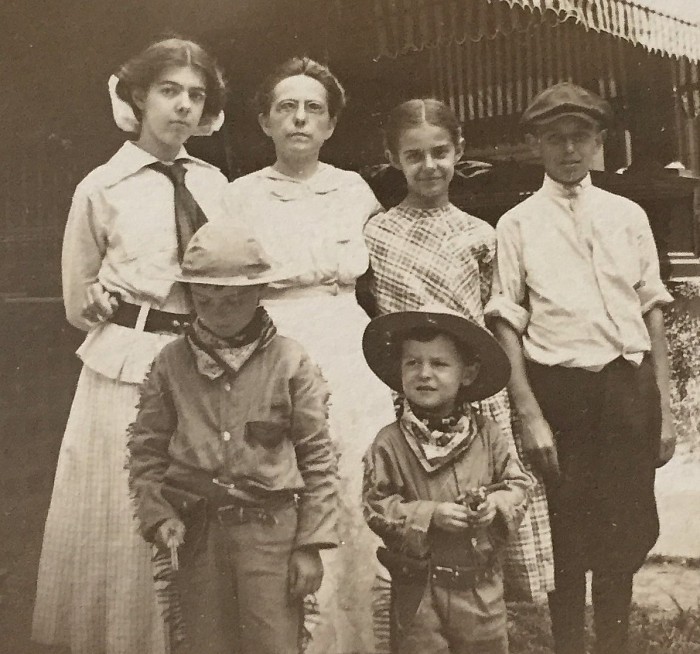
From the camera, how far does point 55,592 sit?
1759 millimetres

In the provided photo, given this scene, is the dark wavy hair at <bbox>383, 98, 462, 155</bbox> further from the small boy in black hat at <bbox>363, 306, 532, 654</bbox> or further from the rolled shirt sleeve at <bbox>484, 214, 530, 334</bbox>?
the small boy in black hat at <bbox>363, 306, 532, 654</bbox>

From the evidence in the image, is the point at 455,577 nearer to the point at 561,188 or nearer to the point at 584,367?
the point at 584,367

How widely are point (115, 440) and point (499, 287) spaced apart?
925 mm

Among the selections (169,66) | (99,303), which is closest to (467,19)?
(169,66)

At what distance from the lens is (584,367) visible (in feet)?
5.86

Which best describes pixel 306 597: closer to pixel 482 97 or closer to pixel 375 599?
pixel 375 599

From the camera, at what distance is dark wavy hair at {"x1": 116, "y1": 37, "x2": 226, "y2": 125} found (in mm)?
1809

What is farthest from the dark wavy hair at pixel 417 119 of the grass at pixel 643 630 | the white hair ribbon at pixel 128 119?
the grass at pixel 643 630

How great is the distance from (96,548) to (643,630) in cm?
128

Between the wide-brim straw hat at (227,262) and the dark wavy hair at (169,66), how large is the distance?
0.32m

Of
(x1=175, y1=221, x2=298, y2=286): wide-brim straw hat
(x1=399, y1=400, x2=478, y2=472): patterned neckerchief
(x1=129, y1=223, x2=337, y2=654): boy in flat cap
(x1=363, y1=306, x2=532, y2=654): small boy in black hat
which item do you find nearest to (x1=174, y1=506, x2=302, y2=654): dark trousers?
(x1=129, y1=223, x2=337, y2=654): boy in flat cap

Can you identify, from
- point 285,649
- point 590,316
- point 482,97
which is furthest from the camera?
point 482,97

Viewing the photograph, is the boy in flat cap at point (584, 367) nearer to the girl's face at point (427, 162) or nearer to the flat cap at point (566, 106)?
the flat cap at point (566, 106)

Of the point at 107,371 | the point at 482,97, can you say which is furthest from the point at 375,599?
the point at 482,97
